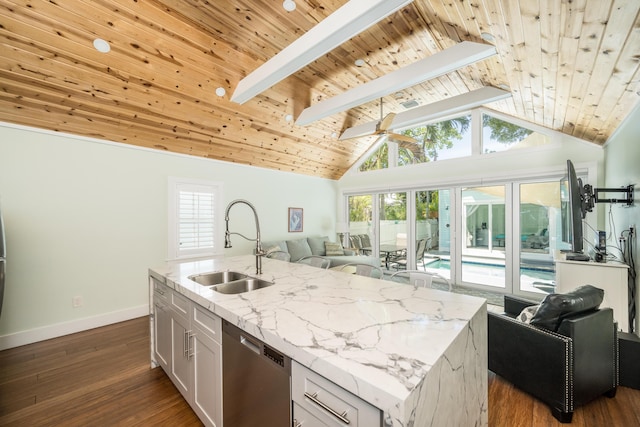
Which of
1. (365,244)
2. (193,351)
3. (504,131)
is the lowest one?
(193,351)

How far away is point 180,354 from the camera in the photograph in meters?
1.97

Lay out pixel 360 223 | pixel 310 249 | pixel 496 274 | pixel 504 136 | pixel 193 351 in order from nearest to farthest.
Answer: pixel 193 351 < pixel 504 136 < pixel 496 274 < pixel 310 249 < pixel 360 223

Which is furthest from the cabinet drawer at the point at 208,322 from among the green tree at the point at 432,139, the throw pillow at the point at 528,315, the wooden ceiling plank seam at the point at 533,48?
the green tree at the point at 432,139

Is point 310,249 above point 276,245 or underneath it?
underneath

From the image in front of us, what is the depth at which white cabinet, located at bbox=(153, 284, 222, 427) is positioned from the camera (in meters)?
1.57

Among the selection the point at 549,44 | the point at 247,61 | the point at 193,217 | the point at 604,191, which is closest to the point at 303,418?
the point at 549,44

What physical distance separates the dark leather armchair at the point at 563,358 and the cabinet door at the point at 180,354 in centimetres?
242

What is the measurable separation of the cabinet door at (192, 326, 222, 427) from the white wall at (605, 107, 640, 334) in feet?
12.4

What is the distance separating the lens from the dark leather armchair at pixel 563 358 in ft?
6.13

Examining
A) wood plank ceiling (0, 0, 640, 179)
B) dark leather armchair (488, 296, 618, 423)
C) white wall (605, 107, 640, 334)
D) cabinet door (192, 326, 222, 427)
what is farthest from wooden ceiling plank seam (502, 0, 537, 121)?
cabinet door (192, 326, 222, 427)

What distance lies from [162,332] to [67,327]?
79.3 inches

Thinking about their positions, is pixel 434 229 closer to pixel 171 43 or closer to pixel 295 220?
pixel 295 220

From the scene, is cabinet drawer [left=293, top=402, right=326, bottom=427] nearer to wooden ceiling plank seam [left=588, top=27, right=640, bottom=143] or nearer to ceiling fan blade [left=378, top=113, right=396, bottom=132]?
wooden ceiling plank seam [left=588, top=27, right=640, bottom=143]

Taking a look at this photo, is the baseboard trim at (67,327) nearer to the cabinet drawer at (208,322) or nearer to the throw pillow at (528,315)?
the cabinet drawer at (208,322)
